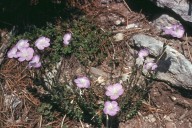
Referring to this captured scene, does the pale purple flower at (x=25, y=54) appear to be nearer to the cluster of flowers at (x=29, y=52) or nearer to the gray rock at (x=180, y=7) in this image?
the cluster of flowers at (x=29, y=52)

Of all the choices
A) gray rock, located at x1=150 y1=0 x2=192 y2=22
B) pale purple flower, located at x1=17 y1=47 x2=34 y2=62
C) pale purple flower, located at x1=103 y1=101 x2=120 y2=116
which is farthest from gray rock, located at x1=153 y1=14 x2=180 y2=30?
pale purple flower, located at x1=17 y1=47 x2=34 y2=62

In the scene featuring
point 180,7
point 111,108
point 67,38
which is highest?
point 180,7

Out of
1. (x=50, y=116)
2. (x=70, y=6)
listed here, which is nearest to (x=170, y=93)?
(x=50, y=116)

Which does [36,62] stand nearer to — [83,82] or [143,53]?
[83,82]

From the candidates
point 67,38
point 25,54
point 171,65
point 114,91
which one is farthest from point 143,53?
point 25,54

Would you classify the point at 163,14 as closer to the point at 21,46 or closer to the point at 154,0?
the point at 154,0

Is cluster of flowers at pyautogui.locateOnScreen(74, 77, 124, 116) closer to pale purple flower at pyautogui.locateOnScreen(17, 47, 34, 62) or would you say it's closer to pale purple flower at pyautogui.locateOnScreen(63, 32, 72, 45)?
pale purple flower at pyautogui.locateOnScreen(17, 47, 34, 62)
